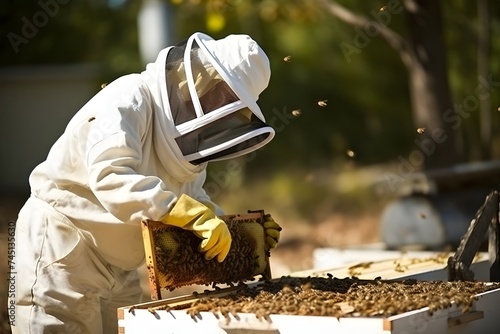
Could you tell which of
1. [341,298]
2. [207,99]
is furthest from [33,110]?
[341,298]

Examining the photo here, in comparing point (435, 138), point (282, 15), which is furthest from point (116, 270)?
point (282, 15)

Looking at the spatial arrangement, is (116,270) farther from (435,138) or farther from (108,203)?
(435,138)

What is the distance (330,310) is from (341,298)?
0.39 m

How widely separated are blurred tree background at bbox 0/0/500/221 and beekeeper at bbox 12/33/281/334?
11901 mm

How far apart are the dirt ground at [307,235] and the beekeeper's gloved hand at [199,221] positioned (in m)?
5.75

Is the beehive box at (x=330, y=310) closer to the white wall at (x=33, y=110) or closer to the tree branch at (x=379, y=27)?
the tree branch at (x=379, y=27)

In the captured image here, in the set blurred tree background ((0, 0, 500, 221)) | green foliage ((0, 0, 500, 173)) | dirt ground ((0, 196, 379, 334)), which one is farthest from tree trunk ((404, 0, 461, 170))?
Answer: green foliage ((0, 0, 500, 173))

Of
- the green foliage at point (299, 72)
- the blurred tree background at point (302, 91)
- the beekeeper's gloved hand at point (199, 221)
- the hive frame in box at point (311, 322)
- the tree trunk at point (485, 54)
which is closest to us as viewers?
the hive frame in box at point (311, 322)

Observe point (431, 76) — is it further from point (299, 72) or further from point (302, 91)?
point (299, 72)

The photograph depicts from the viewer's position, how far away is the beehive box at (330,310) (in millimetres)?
3840

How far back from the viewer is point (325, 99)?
14945 mm

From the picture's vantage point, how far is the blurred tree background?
18484 millimetres

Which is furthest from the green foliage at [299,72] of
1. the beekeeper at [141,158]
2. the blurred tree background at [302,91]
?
the beekeeper at [141,158]

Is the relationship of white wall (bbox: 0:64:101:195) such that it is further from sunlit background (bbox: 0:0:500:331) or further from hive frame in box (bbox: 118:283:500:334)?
hive frame in box (bbox: 118:283:500:334)
